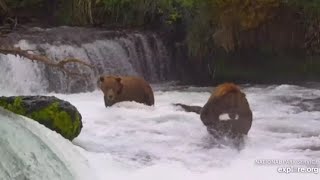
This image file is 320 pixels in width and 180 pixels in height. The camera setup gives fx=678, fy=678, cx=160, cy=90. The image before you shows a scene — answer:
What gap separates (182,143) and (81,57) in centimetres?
535

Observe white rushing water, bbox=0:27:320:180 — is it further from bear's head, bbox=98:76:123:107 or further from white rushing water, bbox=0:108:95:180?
bear's head, bbox=98:76:123:107

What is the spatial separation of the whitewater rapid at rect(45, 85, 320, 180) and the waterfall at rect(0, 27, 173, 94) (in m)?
1.34

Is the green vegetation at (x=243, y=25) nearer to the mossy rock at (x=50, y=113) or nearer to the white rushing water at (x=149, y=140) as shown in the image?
the white rushing water at (x=149, y=140)

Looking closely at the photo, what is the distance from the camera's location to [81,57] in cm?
1226

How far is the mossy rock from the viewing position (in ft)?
23.6

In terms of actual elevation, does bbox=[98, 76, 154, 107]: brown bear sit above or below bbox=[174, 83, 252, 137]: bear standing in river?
below

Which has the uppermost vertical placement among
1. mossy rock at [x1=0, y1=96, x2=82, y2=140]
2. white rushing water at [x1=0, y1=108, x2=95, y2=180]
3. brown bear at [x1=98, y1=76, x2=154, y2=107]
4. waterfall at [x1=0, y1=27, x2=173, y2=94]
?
white rushing water at [x1=0, y1=108, x2=95, y2=180]

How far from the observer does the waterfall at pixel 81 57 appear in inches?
452

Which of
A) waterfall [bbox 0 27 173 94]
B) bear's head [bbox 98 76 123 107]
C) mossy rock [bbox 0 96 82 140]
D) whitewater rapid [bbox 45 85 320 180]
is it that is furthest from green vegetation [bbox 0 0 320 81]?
mossy rock [bbox 0 96 82 140]

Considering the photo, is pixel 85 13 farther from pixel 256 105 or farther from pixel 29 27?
pixel 256 105

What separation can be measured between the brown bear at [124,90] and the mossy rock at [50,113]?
1.93m

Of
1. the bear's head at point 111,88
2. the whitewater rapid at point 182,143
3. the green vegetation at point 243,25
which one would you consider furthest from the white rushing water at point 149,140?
the green vegetation at point 243,25

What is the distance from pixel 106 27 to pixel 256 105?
5479 mm

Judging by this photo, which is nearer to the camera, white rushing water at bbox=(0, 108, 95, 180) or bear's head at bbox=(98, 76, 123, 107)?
white rushing water at bbox=(0, 108, 95, 180)
